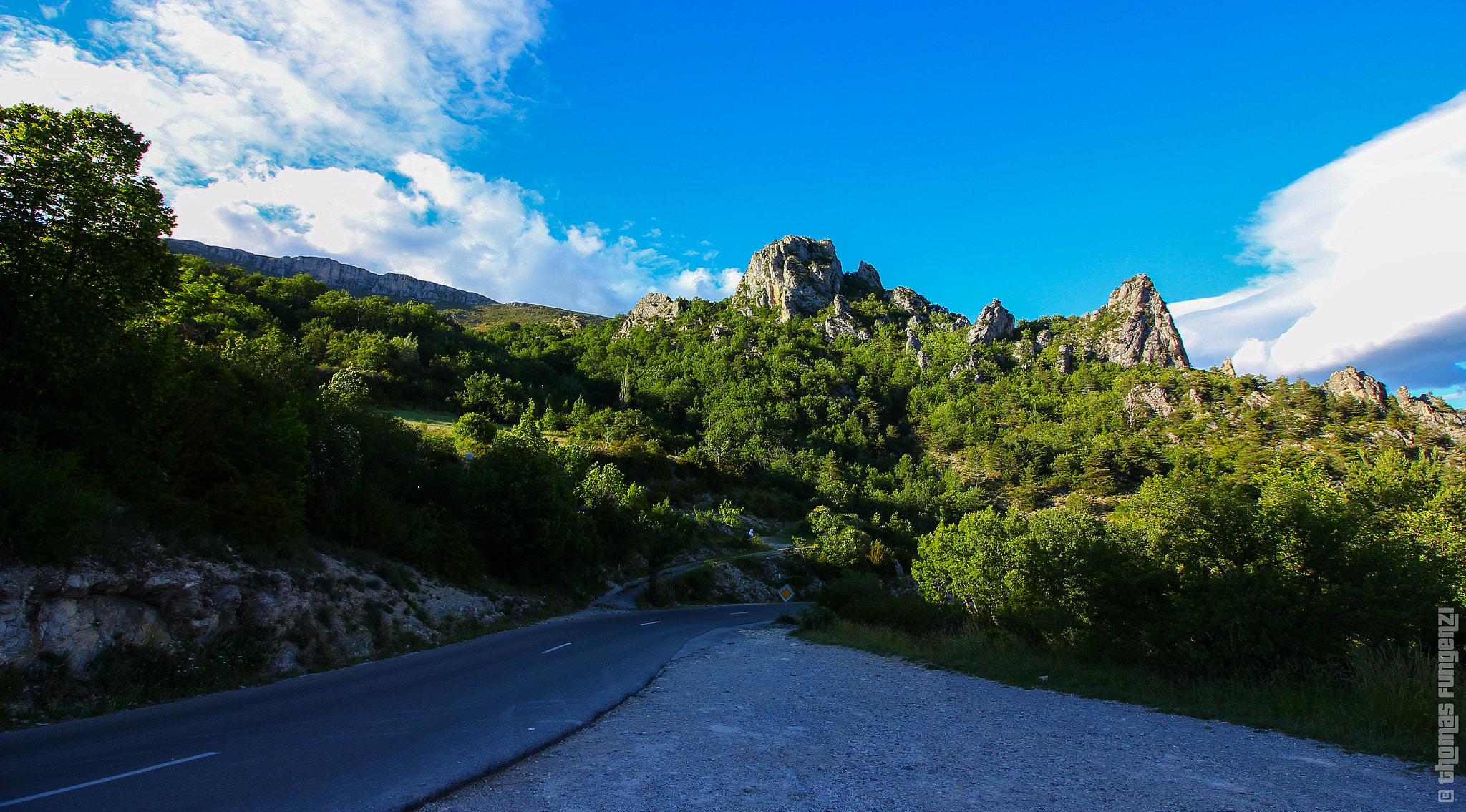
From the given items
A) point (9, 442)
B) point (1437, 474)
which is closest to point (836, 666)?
point (9, 442)

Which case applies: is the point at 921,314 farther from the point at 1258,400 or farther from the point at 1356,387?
the point at 1356,387

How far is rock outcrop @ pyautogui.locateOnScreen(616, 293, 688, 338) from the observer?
159875 millimetres

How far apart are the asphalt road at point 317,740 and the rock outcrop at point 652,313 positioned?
484 feet

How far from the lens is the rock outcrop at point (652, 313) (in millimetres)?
159875

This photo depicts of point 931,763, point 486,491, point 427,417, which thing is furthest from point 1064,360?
point 931,763

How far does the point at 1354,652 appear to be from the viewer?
845 centimetres

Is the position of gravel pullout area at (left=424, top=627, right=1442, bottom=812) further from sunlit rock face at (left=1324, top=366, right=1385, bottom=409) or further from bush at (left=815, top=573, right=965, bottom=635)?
sunlit rock face at (left=1324, top=366, right=1385, bottom=409)

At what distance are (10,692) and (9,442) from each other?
18.9 ft

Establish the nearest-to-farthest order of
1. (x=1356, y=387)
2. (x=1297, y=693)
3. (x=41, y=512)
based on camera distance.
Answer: (x=1297, y=693), (x=41, y=512), (x=1356, y=387)

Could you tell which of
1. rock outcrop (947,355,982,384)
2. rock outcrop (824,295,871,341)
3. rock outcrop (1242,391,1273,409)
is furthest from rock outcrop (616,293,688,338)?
rock outcrop (1242,391,1273,409)

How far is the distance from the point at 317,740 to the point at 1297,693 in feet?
40.4

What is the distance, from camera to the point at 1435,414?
96375mm

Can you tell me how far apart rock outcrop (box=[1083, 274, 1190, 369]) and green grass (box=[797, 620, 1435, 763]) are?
474 feet

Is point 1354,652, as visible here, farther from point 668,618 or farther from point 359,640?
point 668,618
